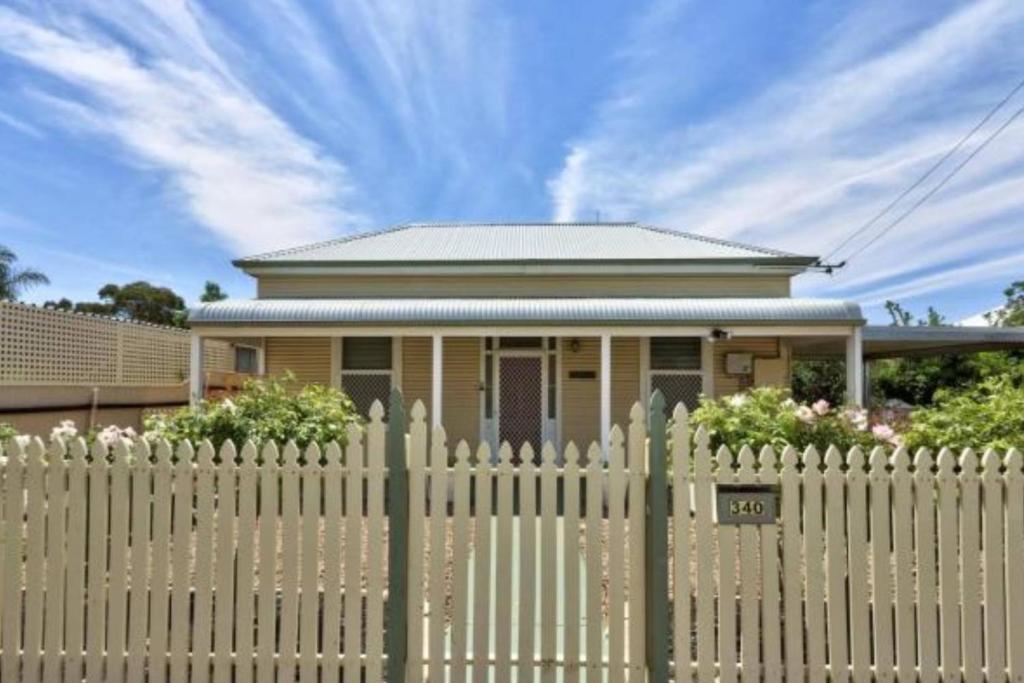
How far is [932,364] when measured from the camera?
Answer: 26328mm

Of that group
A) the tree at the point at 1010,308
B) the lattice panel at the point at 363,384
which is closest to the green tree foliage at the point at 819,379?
the tree at the point at 1010,308

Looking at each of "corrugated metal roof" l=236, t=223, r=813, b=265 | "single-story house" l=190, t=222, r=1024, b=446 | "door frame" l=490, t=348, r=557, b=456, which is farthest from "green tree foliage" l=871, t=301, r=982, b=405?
"door frame" l=490, t=348, r=557, b=456

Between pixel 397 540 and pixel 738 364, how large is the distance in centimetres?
973

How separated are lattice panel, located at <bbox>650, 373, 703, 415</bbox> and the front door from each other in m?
2.25

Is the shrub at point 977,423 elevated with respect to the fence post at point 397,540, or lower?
elevated

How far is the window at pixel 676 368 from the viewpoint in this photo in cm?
1190

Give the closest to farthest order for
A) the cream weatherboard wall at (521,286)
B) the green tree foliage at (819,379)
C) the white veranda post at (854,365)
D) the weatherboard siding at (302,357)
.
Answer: the white veranda post at (854,365) → the weatherboard siding at (302,357) → the cream weatherboard wall at (521,286) → the green tree foliage at (819,379)

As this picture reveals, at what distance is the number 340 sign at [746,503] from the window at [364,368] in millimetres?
9731

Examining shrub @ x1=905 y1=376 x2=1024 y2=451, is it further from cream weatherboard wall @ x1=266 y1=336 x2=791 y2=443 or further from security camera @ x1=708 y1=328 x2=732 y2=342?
cream weatherboard wall @ x1=266 y1=336 x2=791 y2=443

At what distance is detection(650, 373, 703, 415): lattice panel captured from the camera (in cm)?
1188

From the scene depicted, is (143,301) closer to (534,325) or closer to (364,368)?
(364,368)

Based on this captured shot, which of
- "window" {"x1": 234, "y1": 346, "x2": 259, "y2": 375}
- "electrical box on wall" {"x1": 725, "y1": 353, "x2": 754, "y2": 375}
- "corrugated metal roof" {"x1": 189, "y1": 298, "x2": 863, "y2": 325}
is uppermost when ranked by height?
"corrugated metal roof" {"x1": 189, "y1": 298, "x2": 863, "y2": 325}

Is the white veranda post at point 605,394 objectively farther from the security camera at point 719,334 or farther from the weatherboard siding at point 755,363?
the weatherboard siding at point 755,363

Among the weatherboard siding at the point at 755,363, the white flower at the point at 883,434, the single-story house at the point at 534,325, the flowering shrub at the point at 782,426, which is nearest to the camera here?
the white flower at the point at 883,434
